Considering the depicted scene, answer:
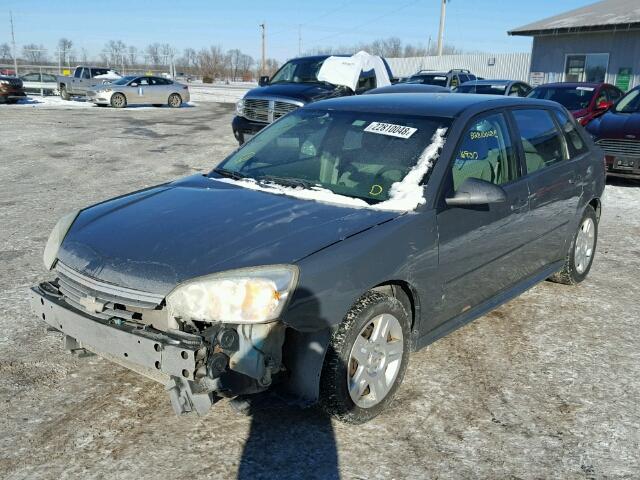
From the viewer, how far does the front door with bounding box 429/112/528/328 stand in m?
3.67

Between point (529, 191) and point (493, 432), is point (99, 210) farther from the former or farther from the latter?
point (529, 191)

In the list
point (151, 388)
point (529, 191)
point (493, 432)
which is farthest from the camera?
point (529, 191)

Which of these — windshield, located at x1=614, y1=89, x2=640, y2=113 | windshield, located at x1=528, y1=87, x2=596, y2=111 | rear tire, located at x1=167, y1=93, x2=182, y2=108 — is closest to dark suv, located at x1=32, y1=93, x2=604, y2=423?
windshield, located at x1=614, y1=89, x2=640, y2=113

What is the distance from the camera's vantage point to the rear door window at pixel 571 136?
5.16 metres

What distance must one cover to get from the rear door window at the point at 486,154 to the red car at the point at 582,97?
934 centimetres

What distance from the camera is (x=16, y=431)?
307 cm

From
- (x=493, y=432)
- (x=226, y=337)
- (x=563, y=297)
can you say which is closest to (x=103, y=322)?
(x=226, y=337)

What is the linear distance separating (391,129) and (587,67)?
79.2 feet

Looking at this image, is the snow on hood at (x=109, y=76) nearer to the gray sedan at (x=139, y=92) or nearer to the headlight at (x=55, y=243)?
the gray sedan at (x=139, y=92)

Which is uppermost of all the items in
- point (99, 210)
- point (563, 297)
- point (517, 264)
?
point (99, 210)

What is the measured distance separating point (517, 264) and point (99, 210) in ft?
9.22

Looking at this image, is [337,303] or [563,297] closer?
[337,303]

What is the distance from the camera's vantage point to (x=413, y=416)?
3.33m

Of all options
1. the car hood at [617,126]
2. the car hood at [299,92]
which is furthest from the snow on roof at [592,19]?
the car hood at [299,92]
